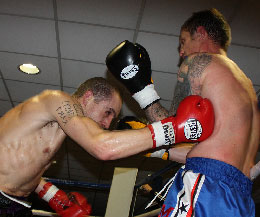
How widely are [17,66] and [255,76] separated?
2.87 metres

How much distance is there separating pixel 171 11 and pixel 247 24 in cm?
71

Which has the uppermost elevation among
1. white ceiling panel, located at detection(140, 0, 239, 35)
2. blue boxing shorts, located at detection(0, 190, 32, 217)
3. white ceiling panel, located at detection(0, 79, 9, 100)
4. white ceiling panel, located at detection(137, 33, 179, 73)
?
white ceiling panel, located at detection(140, 0, 239, 35)

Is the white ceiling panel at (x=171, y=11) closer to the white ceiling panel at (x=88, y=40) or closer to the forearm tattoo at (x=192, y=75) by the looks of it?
the white ceiling panel at (x=88, y=40)

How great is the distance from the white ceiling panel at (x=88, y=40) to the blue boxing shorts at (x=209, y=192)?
1875 mm

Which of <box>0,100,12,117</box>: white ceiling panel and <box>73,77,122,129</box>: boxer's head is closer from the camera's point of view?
<box>73,77,122,129</box>: boxer's head

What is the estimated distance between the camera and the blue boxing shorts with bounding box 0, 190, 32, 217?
1700mm

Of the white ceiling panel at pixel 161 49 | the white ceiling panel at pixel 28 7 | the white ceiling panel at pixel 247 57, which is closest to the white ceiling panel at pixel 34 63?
the white ceiling panel at pixel 28 7

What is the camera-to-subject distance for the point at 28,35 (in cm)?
285

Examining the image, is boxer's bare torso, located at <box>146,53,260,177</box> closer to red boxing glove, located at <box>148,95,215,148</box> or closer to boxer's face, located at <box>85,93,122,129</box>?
red boxing glove, located at <box>148,95,215,148</box>

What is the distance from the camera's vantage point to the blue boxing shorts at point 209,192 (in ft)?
3.35

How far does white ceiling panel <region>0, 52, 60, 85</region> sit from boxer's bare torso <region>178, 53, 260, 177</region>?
224 centimetres

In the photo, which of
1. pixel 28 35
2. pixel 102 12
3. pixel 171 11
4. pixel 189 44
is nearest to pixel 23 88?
pixel 28 35

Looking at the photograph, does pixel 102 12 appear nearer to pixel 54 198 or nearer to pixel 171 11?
pixel 171 11

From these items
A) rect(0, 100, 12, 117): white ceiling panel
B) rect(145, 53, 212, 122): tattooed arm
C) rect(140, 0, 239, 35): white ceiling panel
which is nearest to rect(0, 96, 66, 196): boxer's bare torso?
rect(145, 53, 212, 122): tattooed arm
